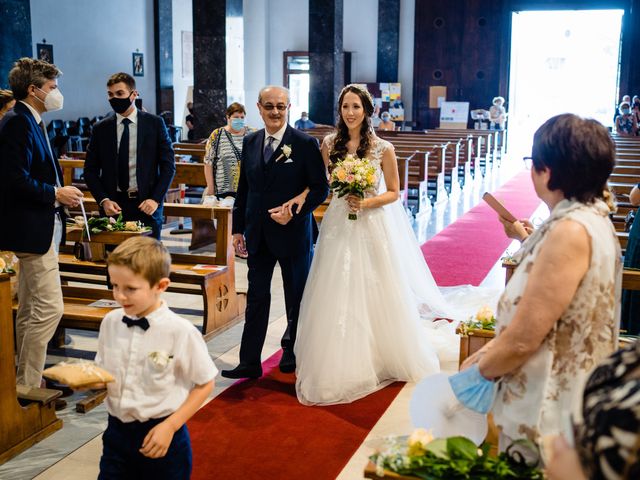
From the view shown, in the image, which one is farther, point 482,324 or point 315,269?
point 315,269

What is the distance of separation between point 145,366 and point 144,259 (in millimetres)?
331

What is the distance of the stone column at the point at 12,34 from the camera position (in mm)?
13102

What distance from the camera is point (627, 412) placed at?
3.94 ft

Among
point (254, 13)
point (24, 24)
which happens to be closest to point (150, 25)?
point (254, 13)

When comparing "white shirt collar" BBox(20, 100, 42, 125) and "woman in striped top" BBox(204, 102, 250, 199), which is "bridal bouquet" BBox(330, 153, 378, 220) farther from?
"woman in striped top" BBox(204, 102, 250, 199)

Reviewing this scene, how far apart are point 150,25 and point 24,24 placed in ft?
24.1

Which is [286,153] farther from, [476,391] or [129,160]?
[476,391]

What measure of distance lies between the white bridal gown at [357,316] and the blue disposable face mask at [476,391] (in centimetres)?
235

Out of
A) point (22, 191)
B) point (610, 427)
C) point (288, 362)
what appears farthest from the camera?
point (288, 362)

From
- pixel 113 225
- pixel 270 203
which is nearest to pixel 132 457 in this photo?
pixel 270 203

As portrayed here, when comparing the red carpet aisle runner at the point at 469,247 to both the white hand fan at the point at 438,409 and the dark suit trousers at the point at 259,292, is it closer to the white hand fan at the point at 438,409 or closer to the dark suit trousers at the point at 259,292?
the dark suit trousers at the point at 259,292

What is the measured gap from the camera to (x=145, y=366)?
2.50 metres

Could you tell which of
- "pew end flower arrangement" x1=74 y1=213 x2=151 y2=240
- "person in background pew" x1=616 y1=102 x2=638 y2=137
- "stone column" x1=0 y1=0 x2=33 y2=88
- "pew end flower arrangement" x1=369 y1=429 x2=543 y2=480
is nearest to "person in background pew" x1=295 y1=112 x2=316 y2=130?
"stone column" x1=0 y1=0 x2=33 y2=88

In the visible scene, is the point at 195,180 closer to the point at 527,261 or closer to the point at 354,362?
the point at 354,362
